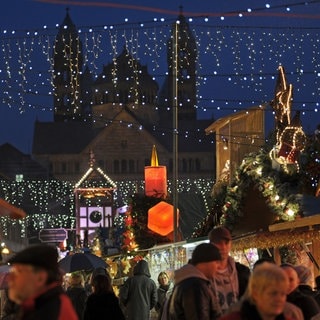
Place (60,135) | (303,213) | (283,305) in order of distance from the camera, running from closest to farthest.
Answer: (283,305), (303,213), (60,135)

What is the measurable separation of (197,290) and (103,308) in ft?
14.9

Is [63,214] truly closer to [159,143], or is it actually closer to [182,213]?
[159,143]

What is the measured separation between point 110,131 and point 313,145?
333 feet

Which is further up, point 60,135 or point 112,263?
point 60,135

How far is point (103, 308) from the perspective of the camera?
494 inches

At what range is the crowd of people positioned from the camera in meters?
5.67

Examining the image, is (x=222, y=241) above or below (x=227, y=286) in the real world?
above

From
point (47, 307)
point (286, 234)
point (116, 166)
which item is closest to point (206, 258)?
point (47, 307)

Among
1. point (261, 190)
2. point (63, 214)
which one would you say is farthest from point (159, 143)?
point (261, 190)

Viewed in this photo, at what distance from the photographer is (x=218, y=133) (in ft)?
94.8

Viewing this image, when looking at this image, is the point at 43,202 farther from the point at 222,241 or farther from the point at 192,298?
the point at 192,298

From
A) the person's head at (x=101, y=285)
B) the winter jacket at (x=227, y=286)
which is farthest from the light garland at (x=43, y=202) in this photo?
the winter jacket at (x=227, y=286)

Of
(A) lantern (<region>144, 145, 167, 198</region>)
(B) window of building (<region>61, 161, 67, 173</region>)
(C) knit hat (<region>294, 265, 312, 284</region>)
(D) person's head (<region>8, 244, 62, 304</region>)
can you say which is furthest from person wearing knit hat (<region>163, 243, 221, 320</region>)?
(B) window of building (<region>61, 161, 67, 173</region>)

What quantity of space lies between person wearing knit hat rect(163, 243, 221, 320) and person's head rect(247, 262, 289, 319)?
2146mm
